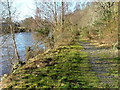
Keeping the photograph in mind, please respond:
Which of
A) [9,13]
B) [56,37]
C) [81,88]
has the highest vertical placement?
[9,13]

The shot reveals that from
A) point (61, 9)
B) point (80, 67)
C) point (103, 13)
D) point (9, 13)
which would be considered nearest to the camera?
point (80, 67)

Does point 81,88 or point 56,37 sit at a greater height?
point 56,37

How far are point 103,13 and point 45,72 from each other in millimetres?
13721

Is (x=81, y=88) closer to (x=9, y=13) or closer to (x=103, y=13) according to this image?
(x=9, y=13)

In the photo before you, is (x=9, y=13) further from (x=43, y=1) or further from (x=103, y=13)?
(x=103, y=13)

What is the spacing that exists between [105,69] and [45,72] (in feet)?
8.61

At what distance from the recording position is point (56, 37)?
14648 millimetres

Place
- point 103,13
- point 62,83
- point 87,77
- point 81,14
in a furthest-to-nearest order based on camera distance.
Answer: point 81,14, point 103,13, point 87,77, point 62,83

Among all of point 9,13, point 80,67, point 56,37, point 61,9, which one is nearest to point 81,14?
point 61,9

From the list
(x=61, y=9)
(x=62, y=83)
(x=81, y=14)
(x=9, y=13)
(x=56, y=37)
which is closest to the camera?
(x=62, y=83)

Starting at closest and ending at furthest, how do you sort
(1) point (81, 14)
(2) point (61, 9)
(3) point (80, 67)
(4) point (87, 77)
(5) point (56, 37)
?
(4) point (87, 77)
(3) point (80, 67)
(5) point (56, 37)
(2) point (61, 9)
(1) point (81, 14)

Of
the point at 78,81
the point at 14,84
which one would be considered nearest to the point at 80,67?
the point at 78,81

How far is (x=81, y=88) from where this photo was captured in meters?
4.74

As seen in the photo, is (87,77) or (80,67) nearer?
(87,77)
